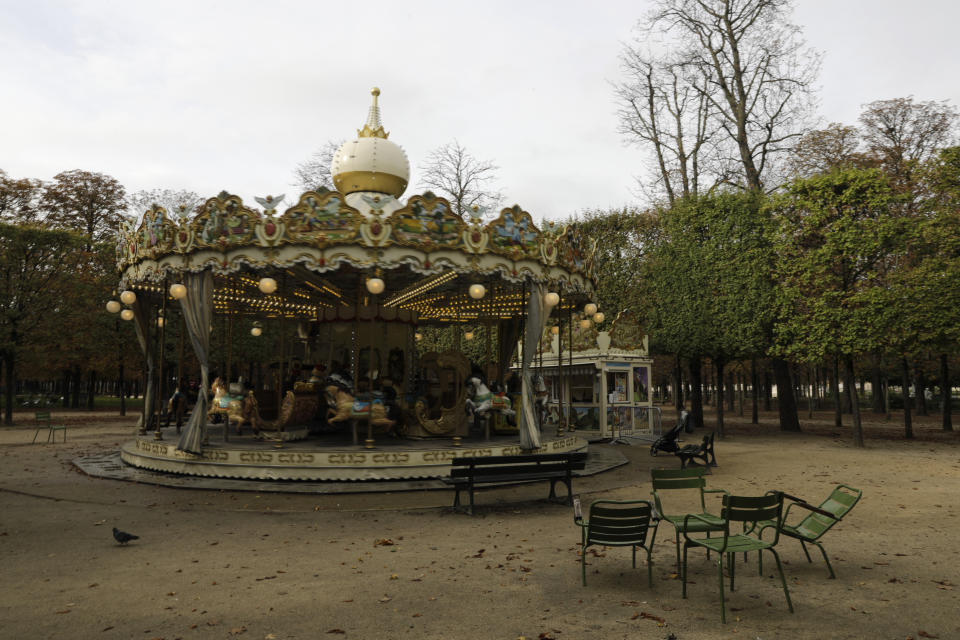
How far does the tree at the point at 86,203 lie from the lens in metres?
34.7

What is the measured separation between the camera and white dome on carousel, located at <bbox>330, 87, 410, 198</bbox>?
13.8 metres

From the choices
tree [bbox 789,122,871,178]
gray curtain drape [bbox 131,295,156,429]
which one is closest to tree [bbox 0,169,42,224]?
gray curtain drape [bbox 131,295,156,429]

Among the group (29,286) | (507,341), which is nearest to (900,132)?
(507,341)

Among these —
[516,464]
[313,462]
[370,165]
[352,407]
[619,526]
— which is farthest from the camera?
[370,165]

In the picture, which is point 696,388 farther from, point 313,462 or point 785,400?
point 313,462

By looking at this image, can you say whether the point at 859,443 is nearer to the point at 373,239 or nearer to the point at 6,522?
the point at 373,239

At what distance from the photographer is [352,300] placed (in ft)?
57.8

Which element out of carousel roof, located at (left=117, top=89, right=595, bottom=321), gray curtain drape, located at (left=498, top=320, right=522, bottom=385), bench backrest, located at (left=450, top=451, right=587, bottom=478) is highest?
carousel roof, located at (left=117, top=89, right=595, bottom=321)

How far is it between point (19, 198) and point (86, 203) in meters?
3.50

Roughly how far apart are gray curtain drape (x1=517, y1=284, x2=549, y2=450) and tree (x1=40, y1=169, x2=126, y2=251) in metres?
32.2

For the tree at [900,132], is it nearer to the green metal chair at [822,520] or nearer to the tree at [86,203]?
the green metal chair at [822,520]

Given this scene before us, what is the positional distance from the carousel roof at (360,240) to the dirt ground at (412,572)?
4.42 meters

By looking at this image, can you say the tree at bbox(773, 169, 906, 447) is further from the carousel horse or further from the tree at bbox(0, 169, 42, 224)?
the tree at bbox(0, 169, 42, 224)

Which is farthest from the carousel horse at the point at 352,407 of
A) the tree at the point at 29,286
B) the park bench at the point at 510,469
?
the tree at the point at 29,286
